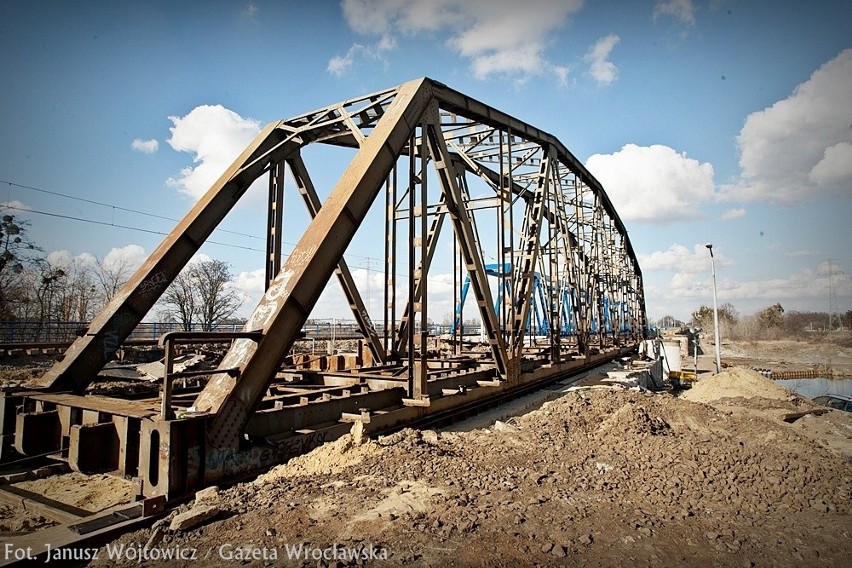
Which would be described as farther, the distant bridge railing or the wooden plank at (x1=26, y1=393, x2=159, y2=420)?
the distant bridge railing

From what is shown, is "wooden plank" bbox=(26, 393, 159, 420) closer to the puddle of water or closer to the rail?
the rail

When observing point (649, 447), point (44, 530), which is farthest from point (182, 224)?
point (649, 447)

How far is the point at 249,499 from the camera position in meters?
4.69

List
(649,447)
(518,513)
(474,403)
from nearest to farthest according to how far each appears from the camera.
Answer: (518,513), (649,447), (474,403)

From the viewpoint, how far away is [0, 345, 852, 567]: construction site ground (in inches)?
152

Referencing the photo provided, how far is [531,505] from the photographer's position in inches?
188

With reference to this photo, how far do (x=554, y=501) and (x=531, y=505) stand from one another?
32 cm

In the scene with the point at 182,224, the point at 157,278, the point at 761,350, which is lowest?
the point at 761,350

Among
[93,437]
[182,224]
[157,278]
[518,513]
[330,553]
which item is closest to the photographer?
[330,553]

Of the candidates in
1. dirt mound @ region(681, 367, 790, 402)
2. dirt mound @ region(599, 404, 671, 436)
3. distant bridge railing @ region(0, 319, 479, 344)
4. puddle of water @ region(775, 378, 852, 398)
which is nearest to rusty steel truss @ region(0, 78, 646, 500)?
dirt mound @ region(599, 404, 671, 436)

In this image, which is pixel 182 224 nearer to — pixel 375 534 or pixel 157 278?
pixel 157 278

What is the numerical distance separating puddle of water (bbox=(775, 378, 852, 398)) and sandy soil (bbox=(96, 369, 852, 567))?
28.6 metres

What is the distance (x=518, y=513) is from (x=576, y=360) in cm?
1361

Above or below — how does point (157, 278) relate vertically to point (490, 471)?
above
